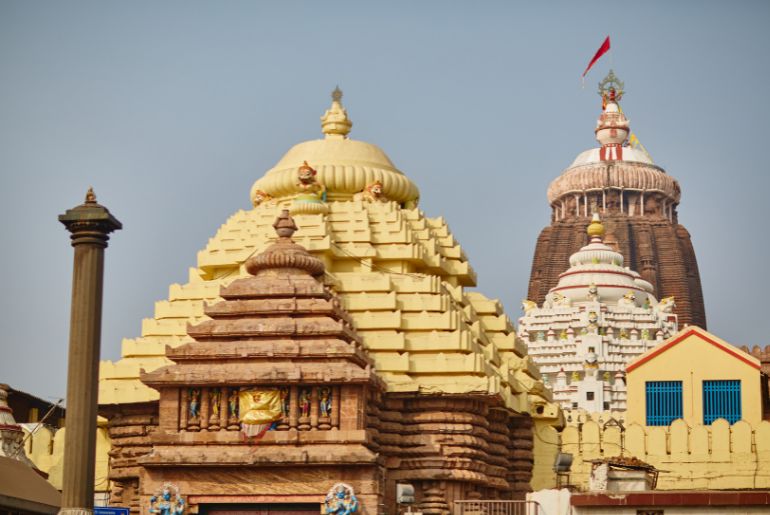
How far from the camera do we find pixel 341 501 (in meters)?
49.4

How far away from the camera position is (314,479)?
50.2 metres

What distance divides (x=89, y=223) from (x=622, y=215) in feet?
292

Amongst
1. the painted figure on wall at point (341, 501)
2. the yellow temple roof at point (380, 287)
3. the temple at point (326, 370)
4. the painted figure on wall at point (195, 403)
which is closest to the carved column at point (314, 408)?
the temple at point (326, 370)

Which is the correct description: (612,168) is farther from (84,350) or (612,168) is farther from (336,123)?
(84,350)

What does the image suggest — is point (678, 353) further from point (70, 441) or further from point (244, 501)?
point (70, 441)

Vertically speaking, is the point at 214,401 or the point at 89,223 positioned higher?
the point at 89,223

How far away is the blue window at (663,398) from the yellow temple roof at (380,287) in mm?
7814

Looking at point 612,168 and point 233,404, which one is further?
point 612,168

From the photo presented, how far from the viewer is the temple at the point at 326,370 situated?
5044 cm

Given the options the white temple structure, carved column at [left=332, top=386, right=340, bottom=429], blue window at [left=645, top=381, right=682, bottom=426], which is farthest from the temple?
the white temple structure

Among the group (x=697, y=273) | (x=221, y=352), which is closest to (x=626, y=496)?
(x=221, y=352)

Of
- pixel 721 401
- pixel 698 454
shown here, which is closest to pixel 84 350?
pixel 698 454

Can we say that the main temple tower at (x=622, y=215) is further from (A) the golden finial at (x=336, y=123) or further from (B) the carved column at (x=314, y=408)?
(B) the carved column at (x=314, y=408)

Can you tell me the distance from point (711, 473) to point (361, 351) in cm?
→ 1297
